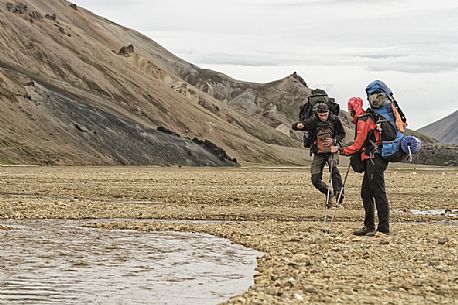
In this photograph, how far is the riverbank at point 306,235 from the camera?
31.9 feet

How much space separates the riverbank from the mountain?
181ft

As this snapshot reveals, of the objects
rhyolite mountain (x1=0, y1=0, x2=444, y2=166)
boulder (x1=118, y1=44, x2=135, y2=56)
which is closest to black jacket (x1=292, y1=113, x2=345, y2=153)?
rhyolite mountain (x1=0, y1=0, x2=444, y2=166)

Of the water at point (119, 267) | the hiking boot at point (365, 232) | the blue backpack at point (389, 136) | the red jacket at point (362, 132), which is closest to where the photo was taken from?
the water at point (119, 267)

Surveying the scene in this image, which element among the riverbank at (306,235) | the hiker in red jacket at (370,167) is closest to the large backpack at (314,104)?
the riverbank at (306,235)

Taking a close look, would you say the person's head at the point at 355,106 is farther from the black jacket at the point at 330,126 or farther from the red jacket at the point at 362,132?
the black jacket at the point at 330,126

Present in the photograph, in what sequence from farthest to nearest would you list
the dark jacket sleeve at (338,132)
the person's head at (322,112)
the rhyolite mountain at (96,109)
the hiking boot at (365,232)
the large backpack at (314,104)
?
the rhyolite mountain at (96,109) < the large backpack at (314,104) < the dark jacket sleeve at (338,132) < the person's head at (322,112) < the hiking boot at (365,232)

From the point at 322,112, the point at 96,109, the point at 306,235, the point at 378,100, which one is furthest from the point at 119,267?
the point at 96,109

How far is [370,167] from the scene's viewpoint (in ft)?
49.4

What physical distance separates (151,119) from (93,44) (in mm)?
21708

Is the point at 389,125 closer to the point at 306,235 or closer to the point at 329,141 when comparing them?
the point at 306,235

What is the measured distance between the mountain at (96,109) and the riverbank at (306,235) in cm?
5512

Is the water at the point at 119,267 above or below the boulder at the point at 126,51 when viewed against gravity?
below

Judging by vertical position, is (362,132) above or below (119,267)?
above

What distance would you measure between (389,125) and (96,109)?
85.8 meters
